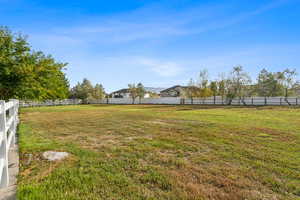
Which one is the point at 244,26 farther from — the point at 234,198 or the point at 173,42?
the point at 234,198

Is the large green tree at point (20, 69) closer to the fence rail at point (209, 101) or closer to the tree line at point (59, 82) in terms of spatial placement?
the tree line at point (59, 82)

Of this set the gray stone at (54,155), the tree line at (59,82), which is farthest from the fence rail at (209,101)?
the gray stone at (54,155)

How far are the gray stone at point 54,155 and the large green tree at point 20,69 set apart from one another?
21.2ft

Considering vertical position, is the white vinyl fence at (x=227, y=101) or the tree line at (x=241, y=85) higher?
the tree line at (x=241, y=85)

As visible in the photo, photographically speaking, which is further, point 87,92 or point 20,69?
point 87,92

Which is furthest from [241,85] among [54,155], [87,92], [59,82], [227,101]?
→ [87,92]

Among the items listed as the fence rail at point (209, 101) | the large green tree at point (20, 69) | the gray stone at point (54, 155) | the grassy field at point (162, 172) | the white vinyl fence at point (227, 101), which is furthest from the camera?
the fence rail at point (209, 101)

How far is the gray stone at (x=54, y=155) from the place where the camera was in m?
3.15

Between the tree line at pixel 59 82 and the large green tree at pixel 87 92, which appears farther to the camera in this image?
the large green tree at pixel 87 92

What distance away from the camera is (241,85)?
89.0 ft

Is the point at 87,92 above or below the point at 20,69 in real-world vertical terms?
above

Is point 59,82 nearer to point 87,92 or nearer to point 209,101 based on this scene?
point 209,101

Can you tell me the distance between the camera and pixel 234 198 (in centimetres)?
190

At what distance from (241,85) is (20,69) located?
30.0 meters
